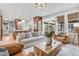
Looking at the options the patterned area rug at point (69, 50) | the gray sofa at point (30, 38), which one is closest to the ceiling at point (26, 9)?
the gray sofa at point (30, 38)

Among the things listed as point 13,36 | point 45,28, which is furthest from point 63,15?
point 13,36

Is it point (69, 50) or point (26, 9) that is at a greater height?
point (26, 9)

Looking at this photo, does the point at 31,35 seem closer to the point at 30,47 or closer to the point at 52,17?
the point at 30,47

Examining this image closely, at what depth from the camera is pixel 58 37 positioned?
2.32 metres

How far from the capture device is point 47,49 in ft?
A: 7.49

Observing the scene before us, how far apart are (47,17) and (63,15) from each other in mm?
315

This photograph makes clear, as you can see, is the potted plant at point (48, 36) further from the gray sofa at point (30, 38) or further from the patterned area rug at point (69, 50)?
the patterned area rug at point (69, 50)

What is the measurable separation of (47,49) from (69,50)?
43 cm

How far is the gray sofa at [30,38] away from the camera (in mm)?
2301

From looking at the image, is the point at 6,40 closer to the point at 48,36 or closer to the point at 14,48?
the point at 14,48

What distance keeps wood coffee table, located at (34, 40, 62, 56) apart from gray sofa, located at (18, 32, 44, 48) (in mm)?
90

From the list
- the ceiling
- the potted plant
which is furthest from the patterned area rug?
the ceiling

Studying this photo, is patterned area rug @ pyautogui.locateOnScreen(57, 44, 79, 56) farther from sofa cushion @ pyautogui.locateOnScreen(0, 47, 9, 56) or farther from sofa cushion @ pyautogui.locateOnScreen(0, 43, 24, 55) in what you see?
sofa cushion @ pyautogui.locateOnScreen(0, 47, 9, 56)

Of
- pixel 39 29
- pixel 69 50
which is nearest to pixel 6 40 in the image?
pixel 39 29
